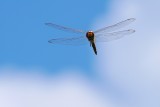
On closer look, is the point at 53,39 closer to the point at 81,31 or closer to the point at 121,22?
the point at 81,31

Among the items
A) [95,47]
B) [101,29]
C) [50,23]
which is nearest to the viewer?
[101,29]

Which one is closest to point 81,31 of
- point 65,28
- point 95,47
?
point 65,28

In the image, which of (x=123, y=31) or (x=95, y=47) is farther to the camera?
(x=95, y=47)

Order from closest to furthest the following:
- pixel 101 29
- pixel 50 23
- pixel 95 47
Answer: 1. pixel 101 29
2. pixel 50 23
3. pixel 95 47

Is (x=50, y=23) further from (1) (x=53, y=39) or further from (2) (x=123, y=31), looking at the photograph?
(2) (x=123, y=31)

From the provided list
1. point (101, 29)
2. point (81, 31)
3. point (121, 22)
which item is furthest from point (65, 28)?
point (121, 22)

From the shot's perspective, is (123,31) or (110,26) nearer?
(110,26)

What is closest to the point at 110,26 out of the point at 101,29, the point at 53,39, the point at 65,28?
the point at 101,29

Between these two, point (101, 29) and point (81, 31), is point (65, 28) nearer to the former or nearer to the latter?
point (81, 31)

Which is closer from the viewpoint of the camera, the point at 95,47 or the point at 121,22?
the point at 121,22
